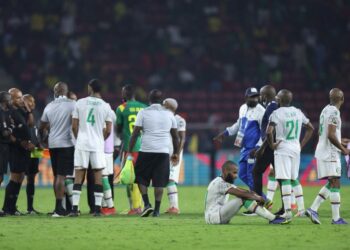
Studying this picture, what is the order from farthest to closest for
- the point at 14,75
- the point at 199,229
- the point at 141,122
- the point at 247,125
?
the point at 14,75 < the point at 247,125 < the point at 141,122 < the point at 199,229

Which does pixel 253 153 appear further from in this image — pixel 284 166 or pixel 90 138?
pixel 90 138

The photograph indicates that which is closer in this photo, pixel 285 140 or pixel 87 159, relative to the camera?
pixel 285 140

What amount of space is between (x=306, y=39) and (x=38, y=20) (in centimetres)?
969

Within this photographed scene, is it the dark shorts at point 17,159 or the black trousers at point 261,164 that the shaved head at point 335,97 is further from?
the dark shorts at point 17,159

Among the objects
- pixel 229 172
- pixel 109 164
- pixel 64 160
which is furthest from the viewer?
pixel 109 164

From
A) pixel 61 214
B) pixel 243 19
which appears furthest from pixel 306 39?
pixel 61 214

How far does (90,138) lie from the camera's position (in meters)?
15.9

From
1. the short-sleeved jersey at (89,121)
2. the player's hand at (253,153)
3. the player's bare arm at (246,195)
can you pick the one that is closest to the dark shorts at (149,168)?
the short-sleeved jersey at (89,121)

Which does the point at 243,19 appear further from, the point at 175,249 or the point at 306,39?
the point at 175,249

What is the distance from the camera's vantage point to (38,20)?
34969 millimetres

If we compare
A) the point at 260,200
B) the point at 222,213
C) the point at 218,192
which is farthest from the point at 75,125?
the point at 260,200

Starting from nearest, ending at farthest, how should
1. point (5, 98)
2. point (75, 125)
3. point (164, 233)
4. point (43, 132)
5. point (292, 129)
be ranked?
point (164, 233), point (292, 129), point (75, 125), point (5, 98), point (43, 132)

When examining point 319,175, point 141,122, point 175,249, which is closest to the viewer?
point 175,249

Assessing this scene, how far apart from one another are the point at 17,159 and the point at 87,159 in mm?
1557
